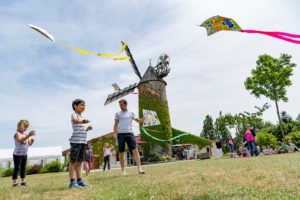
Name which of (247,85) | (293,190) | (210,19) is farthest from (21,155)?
(247,85)

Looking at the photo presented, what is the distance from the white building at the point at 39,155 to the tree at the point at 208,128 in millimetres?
39245

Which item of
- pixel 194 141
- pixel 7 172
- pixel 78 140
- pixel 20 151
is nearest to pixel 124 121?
pixel 78 140

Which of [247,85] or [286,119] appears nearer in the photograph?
[247,85]

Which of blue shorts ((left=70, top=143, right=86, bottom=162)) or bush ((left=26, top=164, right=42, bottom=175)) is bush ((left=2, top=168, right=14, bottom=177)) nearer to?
bush ((left=26, top=164, right=42, bottom=175))

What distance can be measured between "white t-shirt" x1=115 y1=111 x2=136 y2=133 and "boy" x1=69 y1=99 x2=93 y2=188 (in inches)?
59.7

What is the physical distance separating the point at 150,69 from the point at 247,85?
10.9 meters

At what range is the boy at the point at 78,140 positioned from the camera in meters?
4.50

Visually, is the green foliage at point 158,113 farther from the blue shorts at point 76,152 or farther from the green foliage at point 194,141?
the blue shorts at point 76,152

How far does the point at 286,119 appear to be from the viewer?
54.3 m

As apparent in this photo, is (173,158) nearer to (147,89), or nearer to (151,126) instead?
(151,126)

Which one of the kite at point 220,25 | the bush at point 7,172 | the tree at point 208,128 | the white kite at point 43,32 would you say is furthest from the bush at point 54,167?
the tree at point 208,128

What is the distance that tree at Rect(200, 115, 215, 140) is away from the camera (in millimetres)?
64062

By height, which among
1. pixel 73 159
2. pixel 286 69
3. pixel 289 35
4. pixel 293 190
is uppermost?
pixel 286 69

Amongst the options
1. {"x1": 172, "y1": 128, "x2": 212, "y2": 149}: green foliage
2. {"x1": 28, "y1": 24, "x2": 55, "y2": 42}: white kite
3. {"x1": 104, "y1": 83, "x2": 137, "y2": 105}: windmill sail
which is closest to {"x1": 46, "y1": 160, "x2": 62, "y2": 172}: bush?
{"x1": 104, "y1": 83, "x2": 137, "y2": 105}: windmill sail
